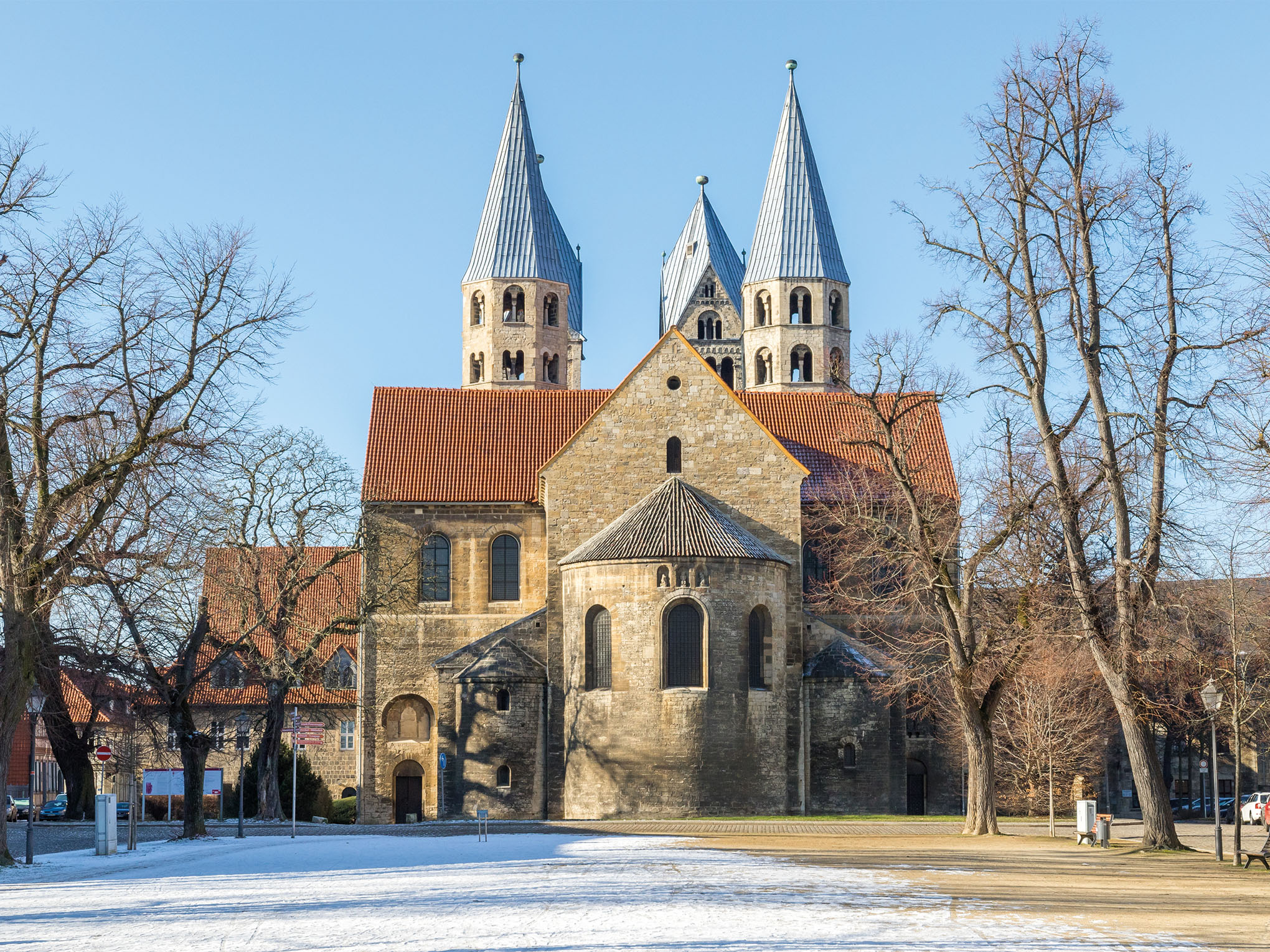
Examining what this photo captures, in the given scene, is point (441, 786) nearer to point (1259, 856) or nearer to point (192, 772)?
point (192, 772)

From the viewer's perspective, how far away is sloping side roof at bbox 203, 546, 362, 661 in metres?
45.8

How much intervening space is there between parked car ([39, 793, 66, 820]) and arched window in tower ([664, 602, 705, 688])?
23471mm

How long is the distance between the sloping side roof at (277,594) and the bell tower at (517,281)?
16.9 meters

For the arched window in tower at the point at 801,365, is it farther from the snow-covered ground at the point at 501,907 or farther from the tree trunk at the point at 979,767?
the snow-covered ground at the point at 501,907

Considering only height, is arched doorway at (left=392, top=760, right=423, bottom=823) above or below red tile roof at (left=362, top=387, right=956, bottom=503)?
below

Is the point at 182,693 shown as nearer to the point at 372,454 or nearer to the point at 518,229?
the point at 372,454

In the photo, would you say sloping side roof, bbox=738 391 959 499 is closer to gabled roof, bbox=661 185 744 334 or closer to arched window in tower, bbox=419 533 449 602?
arched window in tower, bbox=419 533 449 602

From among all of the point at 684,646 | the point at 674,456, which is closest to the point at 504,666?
the point at 684,646

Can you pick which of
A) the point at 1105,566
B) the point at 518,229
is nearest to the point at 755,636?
the point at 1105,566

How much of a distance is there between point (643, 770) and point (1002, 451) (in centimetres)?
1632

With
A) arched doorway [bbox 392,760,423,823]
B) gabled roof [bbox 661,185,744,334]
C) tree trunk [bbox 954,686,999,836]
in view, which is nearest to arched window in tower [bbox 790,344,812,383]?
gabled roof [bbox 661,185,744,334]

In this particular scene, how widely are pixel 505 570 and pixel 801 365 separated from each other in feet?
105

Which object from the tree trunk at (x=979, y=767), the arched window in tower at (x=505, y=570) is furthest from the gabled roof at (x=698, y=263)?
the tree trunk at (x=979, y=767)

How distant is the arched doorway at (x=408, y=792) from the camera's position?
52.7 m
